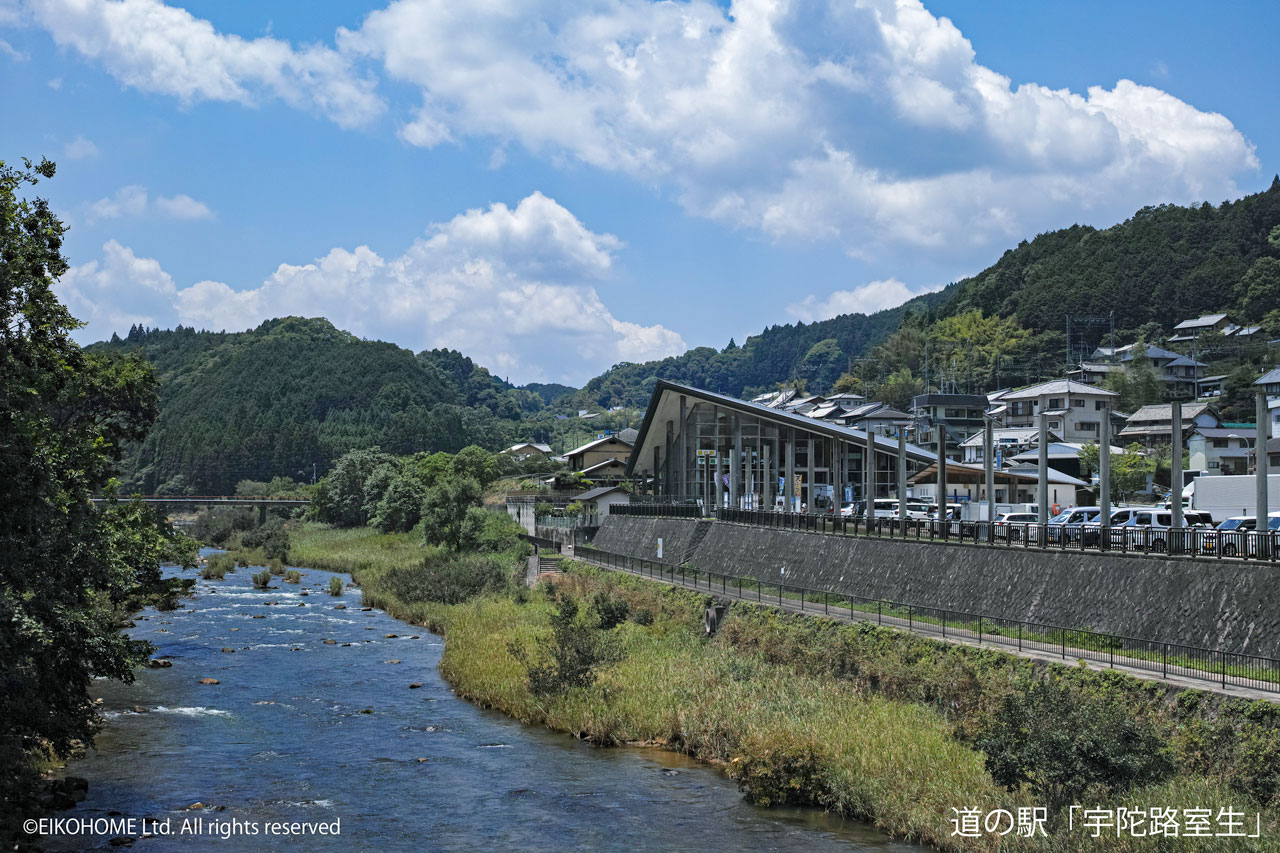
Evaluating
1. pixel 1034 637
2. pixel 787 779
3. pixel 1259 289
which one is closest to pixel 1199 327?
pixel 1259 289

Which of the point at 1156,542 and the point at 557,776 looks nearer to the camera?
the point at 557,776

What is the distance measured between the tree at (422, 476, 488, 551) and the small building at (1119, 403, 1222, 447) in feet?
153

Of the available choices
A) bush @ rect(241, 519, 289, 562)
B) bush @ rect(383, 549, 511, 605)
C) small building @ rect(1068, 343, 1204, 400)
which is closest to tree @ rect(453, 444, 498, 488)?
bush @ rect(241, 519, 289, 562)

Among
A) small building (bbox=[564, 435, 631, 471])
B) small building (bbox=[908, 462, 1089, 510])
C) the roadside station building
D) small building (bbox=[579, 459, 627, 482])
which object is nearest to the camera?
small building (bbox=[908, 462, 1089, 510])

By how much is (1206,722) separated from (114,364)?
105ft

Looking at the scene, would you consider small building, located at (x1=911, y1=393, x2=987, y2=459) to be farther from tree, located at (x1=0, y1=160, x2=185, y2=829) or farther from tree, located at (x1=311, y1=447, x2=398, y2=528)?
tree, located at (x1=0, y1=160, x2=185, y2=829)

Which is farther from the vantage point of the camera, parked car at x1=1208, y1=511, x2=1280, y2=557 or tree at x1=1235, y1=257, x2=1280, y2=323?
tree at x1=1235, y1=257, x2=1280, y2=323

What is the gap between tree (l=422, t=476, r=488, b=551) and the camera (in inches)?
2532

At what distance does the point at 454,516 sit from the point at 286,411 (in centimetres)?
9038

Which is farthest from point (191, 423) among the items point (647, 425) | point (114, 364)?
point (114, 364)

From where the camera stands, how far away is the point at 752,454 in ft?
232

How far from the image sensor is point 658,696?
82.9 feet

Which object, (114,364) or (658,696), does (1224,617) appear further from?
(114,364)

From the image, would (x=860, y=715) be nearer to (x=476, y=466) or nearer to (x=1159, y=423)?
(x=1159, y=423)
